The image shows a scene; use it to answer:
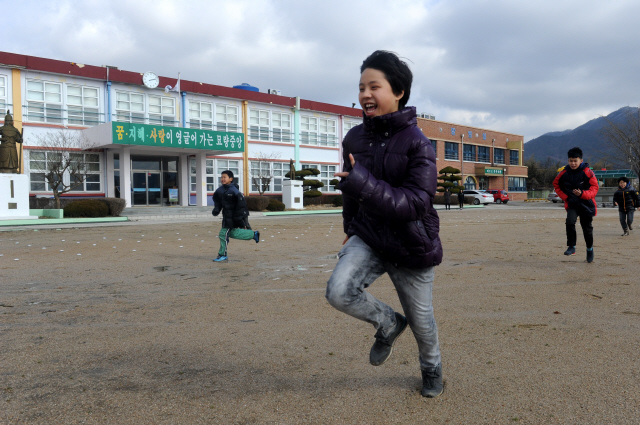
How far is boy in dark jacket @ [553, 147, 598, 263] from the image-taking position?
7.78m

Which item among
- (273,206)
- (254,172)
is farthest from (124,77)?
(273,206)

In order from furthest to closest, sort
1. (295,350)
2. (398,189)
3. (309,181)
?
1. (309,181)
2. (295,350)
3. (398,189)

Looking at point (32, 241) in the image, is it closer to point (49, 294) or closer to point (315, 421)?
point (49, 294)

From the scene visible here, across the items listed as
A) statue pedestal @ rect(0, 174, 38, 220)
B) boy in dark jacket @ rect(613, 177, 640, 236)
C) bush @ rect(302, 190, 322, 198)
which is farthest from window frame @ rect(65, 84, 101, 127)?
boy in dark jacket @ rect(613, 177, 640, 236)

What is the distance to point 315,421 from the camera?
251 centimetres

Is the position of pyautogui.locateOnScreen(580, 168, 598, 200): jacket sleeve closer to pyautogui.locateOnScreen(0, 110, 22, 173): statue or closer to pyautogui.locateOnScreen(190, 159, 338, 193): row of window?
pyautogui.locateOnScreen(0, 110, 22, 173): statue

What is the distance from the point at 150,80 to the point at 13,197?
1279cm

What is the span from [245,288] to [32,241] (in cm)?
877

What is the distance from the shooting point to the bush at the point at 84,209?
22625mm

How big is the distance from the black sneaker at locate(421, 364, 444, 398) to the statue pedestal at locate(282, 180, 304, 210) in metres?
31.2

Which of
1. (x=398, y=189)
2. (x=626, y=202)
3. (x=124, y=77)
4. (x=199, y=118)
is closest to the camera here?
(x=398, y=189)

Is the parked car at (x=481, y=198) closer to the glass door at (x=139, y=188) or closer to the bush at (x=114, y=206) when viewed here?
the glass door at (x=139, y=188)

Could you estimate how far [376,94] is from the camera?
2.64 meters

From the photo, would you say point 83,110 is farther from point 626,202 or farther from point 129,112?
point 626,202
